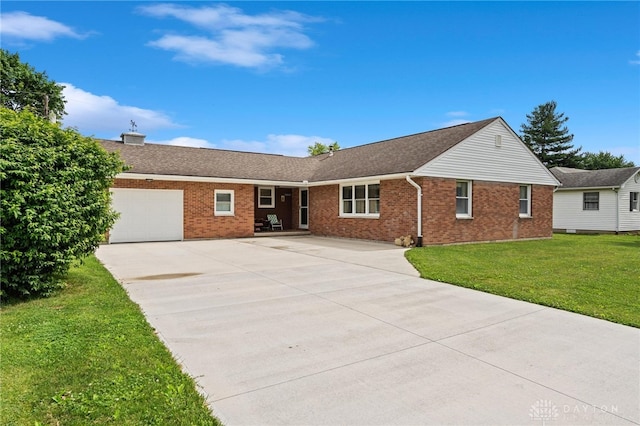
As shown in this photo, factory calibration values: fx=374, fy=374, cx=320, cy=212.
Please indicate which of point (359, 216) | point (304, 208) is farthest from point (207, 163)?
point (359, 216)

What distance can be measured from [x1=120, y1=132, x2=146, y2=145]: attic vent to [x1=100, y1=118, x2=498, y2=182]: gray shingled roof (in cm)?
34

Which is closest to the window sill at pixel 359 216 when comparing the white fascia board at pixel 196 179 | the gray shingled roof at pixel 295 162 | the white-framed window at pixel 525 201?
the gray shingled roof at pixel 295 162

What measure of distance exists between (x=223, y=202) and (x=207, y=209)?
0.86 meters

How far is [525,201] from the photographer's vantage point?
1784cm

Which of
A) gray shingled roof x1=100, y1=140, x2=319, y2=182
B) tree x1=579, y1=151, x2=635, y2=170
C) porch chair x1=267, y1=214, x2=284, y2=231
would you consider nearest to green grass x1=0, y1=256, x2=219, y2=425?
gray shingled roof x1=100, y1=140, x2=319, y2=182

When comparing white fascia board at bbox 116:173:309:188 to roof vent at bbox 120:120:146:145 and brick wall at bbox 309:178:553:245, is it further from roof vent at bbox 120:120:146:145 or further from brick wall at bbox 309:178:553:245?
roof vent at bbox 120:120:146:145

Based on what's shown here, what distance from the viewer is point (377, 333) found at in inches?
180

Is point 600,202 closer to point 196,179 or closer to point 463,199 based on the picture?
point 463,199

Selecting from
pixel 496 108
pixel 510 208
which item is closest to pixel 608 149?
pixel 496 108

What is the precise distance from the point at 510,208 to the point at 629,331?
43.3 feet

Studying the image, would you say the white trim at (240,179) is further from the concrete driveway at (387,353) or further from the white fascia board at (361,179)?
the concrete driveway at (387,353)

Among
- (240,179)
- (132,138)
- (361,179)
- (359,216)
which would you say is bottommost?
(359,216)

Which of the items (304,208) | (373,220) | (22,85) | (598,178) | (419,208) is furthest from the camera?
(22,85)

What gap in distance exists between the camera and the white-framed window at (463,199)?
1525cm
